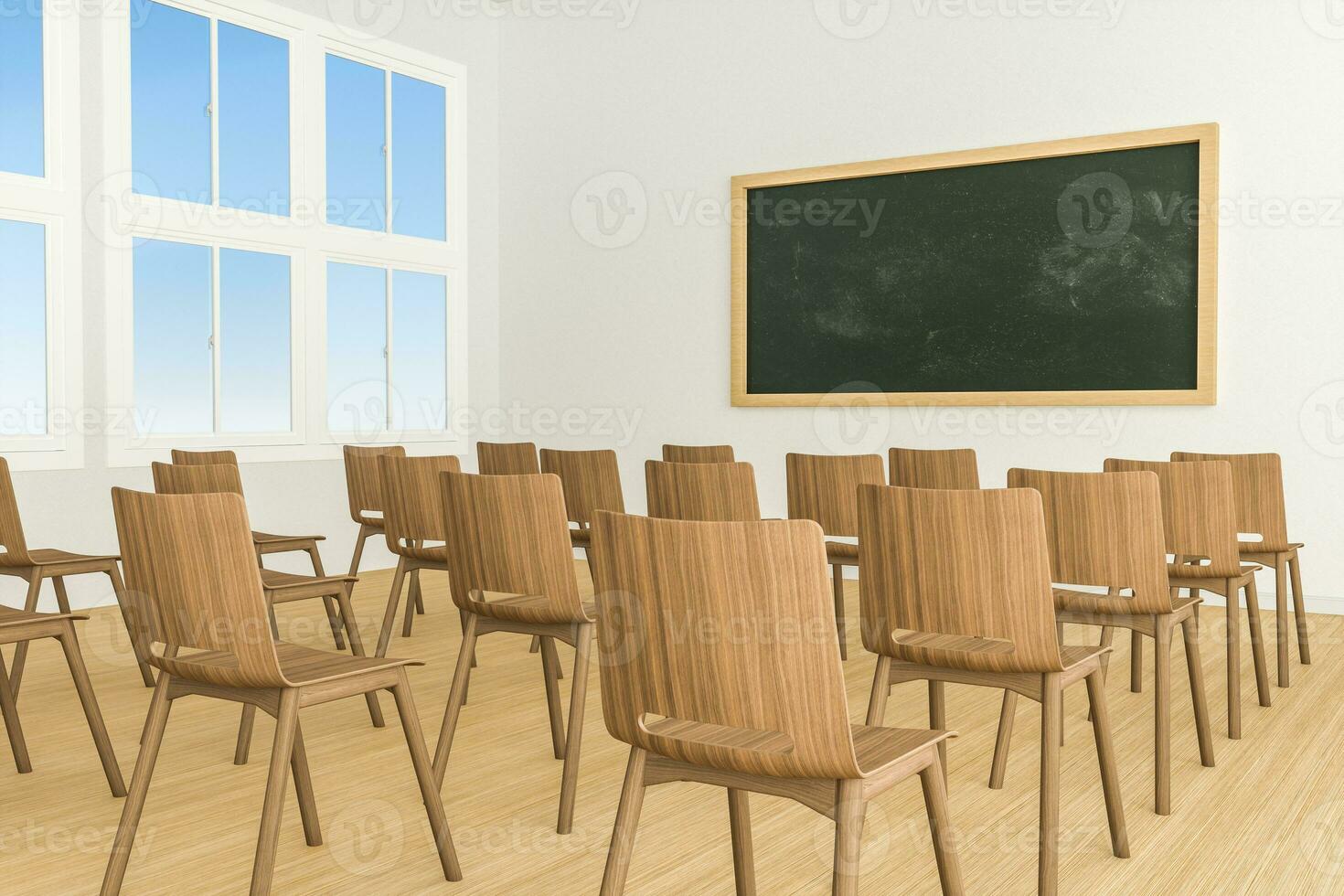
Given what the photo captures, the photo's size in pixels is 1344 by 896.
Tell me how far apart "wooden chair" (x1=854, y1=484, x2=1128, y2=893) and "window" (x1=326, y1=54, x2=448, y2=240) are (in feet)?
18.2

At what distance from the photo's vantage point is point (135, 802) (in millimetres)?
2092

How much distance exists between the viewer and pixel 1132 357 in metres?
5.84

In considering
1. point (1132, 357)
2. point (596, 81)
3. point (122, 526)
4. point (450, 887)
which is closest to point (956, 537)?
point (450, 887)

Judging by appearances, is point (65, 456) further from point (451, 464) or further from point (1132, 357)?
point (1132, 357)

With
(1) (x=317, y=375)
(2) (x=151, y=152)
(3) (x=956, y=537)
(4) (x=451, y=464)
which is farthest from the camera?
(1) (x=317, y=375)

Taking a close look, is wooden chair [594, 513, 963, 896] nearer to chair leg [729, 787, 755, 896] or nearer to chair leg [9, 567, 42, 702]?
chair leg [729, 787, 755, 896]

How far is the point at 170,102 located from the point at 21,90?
77 cm

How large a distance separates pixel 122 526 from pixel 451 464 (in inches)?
72.9

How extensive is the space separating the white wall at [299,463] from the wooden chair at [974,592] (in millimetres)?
4722

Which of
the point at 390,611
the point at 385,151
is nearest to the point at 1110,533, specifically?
the point at 390,611

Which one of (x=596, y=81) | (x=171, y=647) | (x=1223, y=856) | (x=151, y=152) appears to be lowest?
(x=1223, y=856)

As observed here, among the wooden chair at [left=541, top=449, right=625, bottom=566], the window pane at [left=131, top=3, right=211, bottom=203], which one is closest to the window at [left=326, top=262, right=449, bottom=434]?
the window pane at [left=131, top=3, right=211, bottom=203]

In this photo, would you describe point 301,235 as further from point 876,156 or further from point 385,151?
point 876,156

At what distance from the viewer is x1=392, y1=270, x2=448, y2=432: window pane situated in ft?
24.3
